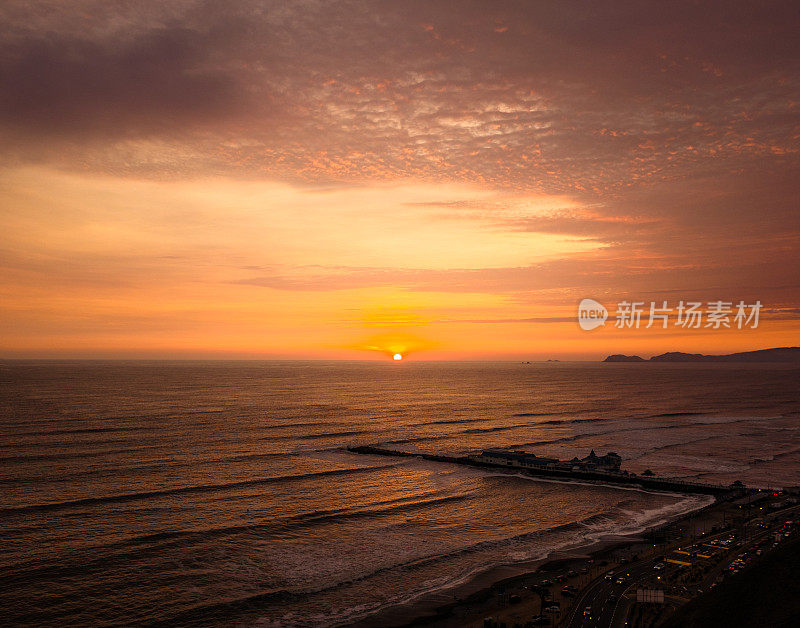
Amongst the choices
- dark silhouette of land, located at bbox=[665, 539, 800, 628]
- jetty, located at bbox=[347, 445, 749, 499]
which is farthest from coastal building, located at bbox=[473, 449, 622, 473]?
dark silhouette of land, located at bbox=[665, 539, 800, 628]

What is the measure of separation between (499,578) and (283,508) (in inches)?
1170

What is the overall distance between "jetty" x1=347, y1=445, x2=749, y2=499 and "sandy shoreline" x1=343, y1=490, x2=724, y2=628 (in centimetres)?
1322

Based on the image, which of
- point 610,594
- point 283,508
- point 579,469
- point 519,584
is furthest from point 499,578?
point 579,469

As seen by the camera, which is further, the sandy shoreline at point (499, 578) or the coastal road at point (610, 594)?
the sandy shoreline at point (499, 578)

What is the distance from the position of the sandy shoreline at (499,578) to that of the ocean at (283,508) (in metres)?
1.02

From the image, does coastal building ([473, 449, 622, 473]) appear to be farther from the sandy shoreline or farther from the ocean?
the sandy shoreline

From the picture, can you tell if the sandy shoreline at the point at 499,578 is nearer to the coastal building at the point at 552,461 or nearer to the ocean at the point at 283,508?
the ocean at the point at 283,508

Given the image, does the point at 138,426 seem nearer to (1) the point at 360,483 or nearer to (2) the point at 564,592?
(1) the point at 360,483

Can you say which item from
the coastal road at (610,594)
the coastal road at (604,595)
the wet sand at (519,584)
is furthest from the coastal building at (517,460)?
the coastal road at (604,595)

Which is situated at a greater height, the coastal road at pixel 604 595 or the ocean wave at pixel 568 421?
the coastal road at pixel 604 595

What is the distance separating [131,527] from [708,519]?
65.8m

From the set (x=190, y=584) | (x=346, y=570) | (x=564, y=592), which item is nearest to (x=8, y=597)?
(x=190, y=584)

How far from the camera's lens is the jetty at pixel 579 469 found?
75.6 meters

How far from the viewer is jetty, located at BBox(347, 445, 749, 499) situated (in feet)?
248
